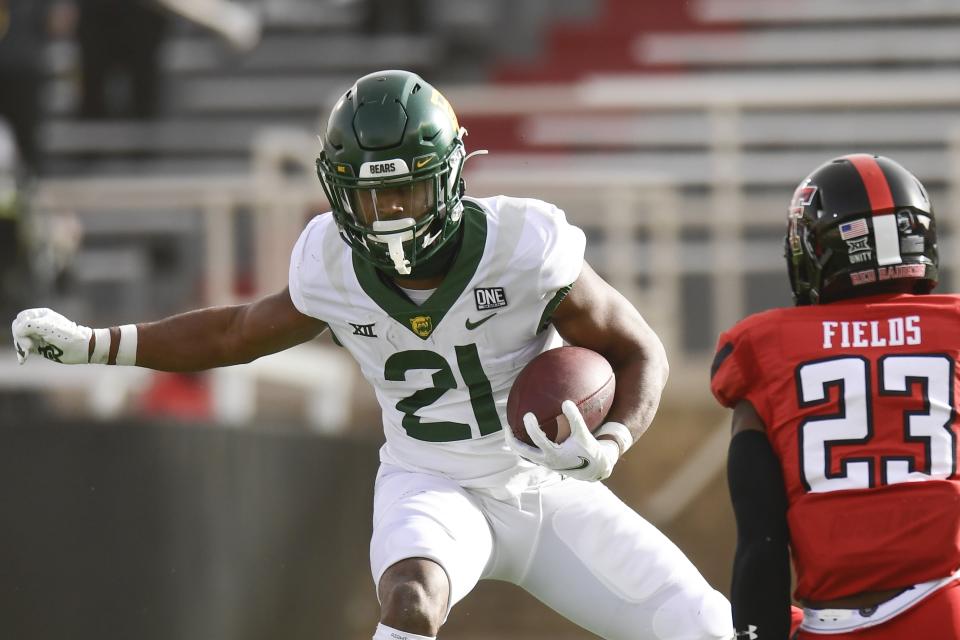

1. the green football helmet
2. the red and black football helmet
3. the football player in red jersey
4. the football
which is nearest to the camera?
the football player in red jersey

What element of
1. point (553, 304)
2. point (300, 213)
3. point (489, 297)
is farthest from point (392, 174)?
point (300, 213)

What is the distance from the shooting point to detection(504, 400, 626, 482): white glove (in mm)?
3516

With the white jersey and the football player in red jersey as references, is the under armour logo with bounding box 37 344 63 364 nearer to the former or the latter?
the white jersey

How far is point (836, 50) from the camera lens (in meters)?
13.2

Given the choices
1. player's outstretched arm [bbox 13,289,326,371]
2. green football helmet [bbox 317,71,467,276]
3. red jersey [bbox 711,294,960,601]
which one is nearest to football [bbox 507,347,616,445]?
green football helmet [bbox 317,71,467,276]

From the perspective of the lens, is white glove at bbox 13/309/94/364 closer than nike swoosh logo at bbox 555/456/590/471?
No

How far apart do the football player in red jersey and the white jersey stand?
0.72m

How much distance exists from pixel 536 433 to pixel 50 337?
147cm

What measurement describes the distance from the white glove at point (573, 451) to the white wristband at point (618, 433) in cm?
9

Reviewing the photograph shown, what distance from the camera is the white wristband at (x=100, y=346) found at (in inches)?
165

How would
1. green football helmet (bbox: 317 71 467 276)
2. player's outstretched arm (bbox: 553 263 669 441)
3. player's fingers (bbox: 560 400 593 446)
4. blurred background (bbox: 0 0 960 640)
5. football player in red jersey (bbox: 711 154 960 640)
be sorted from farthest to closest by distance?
blurred background (bbox: 0 0 960 640) < player's outstretched arm (bbox: 553 263 669 441) < green football helmet (bbox: 317 71 467 276) < player's fingers (bbox: 560 400 593 446) < football player in red jersey (bbox: 711 154 960 640)

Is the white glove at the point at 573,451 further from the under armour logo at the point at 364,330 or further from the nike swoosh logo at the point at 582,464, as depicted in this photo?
the under armour logo at the point at 364,330

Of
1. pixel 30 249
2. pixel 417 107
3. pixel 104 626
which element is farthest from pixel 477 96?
pixel 417 107

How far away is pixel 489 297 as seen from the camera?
3.92 m
